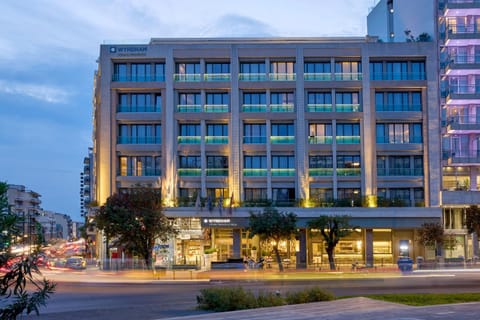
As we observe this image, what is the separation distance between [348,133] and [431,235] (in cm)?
1443

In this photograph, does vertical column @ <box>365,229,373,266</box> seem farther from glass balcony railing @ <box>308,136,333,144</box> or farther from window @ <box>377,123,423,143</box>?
glass balcony railing @ <box>308,136,333,144</box>

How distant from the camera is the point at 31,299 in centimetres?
923

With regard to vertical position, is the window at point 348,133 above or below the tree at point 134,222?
above

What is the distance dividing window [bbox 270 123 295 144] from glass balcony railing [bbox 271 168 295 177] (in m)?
3.02

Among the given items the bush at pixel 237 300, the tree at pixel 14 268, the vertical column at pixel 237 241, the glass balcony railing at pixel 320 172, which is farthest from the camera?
the glass balcony railing at pixel 320 172

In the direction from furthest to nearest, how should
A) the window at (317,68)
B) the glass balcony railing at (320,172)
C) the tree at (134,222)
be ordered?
1. the window at (317,68)
2. the glass balcony railing at (320,172)
3. the tree at (134,222)

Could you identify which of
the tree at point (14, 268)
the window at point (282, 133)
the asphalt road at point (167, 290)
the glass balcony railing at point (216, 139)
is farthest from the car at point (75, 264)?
the tree at point (14, 268)

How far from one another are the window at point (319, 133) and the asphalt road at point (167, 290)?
23.8m

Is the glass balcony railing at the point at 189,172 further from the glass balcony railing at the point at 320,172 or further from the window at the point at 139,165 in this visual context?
the glass balcony railing at the point at 320,172

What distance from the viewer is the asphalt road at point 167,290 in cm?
2464

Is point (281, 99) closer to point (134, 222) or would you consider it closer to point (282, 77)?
point (282, 77)

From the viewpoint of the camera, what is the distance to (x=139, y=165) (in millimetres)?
66062

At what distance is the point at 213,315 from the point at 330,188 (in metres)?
45.3

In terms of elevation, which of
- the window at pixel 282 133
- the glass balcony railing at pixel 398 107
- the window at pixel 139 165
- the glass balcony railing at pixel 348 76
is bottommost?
the window at pixel 139 165
